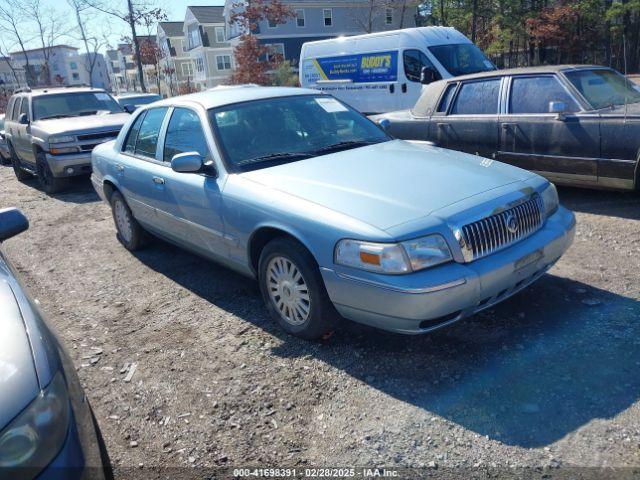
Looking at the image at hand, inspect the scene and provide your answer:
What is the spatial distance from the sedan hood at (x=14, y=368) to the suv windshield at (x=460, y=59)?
11.4 metres

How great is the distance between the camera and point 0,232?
3043 millimetres

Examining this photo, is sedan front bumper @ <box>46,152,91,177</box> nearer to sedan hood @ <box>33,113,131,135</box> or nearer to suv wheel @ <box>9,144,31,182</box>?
sedan hood @ <box>33,113,131,135</box>

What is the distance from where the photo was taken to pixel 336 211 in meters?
3.36

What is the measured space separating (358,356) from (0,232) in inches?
88.2

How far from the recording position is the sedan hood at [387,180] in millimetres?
3336

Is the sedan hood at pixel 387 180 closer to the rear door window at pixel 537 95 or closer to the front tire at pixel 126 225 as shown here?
the front tire at pixel 126 225

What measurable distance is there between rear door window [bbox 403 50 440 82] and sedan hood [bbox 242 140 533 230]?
8.47 meters

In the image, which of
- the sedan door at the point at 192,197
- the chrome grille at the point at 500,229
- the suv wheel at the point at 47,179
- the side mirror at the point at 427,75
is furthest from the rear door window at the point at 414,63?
the chrome grille at the point at 500,229

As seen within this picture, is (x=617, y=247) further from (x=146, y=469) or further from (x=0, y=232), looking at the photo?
(x=0, y=232)

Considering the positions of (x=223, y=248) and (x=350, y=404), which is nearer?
(x=350, y=404)

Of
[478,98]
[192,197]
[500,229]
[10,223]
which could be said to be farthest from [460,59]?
[10,223]

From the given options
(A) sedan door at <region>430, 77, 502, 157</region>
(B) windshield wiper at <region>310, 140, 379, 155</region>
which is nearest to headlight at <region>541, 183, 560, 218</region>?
(B) windshield wiper at <region>310, 140, 379, 155</region>

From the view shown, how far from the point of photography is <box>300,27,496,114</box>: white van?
12.2m

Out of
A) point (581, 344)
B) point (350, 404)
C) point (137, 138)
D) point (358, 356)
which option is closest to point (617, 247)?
point (581, 344)
